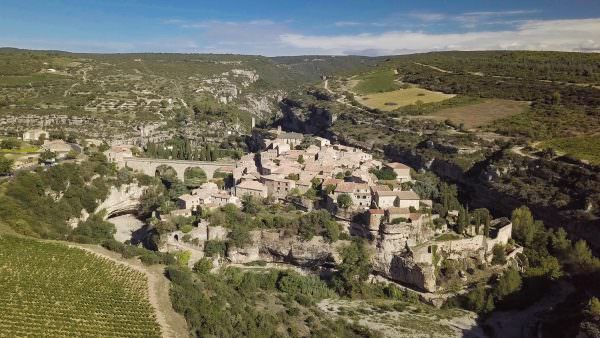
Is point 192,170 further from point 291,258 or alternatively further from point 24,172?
point 291,258

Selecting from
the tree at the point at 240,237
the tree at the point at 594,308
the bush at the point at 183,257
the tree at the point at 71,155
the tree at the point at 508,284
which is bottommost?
the tree at the point at 508,284

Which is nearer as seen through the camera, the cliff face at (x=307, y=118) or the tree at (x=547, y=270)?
the tree at (x=547, y=270)

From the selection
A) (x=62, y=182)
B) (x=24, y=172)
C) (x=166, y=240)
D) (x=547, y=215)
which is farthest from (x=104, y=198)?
(x=547, y=215)

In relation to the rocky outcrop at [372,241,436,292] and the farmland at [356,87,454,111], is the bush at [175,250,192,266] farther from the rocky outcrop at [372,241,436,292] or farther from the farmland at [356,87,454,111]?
the farmland at [356,87,454,111]

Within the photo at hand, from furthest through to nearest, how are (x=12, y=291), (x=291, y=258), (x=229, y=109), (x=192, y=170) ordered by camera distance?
1. (x=229, y=109)
2. (x=192, y=170)
3. (x=291, y=258)
4. (x=12, y=291)

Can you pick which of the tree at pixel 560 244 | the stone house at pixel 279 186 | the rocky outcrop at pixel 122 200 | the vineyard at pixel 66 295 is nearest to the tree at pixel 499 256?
the tree at pixel 560 244

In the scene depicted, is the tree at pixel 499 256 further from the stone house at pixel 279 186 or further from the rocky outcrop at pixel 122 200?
the rocky outcrop at pixel 122 200

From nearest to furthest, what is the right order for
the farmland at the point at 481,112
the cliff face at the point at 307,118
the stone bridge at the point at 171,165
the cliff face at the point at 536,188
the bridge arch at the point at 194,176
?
the cliff face at the point at 536,188
the bridge arch at the point at 194,176
the stone bridge at the point at 171,165
the farmland at the point at 481,112
the cliff face at the point at 307,118
